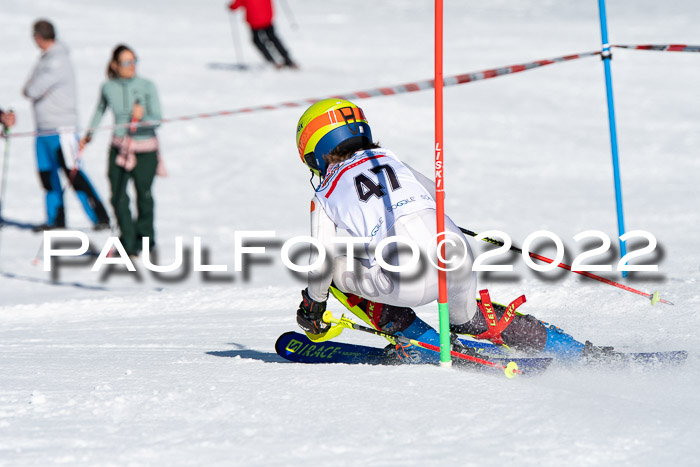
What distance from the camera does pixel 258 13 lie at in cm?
1602

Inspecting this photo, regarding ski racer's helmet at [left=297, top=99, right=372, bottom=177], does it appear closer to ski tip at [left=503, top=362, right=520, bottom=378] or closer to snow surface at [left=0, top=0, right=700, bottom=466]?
snow surface at [left=0, top=0, right=700, bottom=466]

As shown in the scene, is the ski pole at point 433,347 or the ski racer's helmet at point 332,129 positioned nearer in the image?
the ski pole at point 433,347

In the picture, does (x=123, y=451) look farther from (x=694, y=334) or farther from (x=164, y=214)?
(x=164, y=214)

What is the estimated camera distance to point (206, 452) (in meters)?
3.07

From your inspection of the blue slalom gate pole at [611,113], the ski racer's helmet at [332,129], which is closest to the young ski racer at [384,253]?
the ski racer's helmet at [332,129]

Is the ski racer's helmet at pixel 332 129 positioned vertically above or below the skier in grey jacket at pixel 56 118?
below

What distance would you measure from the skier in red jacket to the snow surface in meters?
0.41

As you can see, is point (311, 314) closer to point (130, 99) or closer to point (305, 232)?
point (130, 99)

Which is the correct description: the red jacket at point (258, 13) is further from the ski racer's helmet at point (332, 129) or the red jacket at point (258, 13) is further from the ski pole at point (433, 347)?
the ski pole at point (433, 347)

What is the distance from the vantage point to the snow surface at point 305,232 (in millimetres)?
3199

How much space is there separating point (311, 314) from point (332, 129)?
2.78 feet

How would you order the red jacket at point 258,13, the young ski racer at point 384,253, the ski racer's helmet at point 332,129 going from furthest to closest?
the red jacket at point 258,13 < the ski racer's helmet at point 332,129 < the young ski racer at point 384,253

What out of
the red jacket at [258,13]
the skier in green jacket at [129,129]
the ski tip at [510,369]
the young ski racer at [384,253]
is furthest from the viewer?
the red jacket at [258,13]
